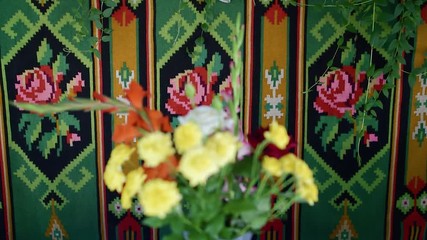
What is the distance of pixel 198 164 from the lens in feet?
2.27

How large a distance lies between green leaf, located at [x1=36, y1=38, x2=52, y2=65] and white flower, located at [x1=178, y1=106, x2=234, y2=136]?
0.68 meters

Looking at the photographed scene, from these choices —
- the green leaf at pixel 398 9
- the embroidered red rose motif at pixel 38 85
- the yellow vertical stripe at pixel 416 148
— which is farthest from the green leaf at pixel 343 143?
the embroidered red rose motif at pixel 38 85

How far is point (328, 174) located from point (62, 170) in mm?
770

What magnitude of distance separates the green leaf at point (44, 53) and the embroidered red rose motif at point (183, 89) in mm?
344

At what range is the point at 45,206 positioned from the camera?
1.41 m

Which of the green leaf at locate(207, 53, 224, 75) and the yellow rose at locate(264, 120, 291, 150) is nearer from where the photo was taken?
the yellow rose at locate(264, 120, 291, 150)

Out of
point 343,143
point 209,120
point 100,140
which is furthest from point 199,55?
point 209,120

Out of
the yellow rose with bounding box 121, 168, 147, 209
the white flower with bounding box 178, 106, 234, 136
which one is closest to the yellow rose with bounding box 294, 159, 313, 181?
the white flower with bounding box 178, 106, 234, 136

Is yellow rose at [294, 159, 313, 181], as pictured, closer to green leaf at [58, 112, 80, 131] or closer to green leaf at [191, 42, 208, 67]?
green leaf at [191, 42, 208, 67]

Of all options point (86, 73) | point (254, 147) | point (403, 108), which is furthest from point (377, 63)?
point (86, 73)

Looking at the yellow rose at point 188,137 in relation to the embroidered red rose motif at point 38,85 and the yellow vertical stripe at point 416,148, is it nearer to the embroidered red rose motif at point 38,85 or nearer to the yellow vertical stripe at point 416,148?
the embroidered red rose motif at point 38,85

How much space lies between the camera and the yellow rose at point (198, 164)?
2.26ft

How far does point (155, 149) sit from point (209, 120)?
108 millimetres

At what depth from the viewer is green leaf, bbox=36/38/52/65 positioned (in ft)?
4.33
